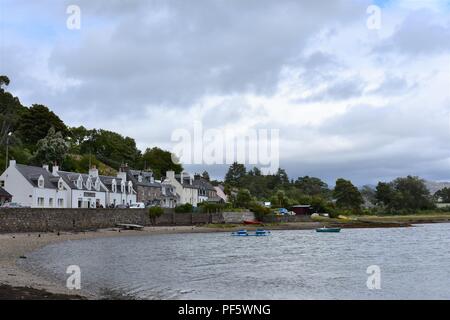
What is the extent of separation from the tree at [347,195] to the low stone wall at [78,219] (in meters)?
69.4

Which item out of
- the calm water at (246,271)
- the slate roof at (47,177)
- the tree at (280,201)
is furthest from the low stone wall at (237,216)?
the calm water at (246,271)

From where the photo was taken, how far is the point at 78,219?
69812 mm

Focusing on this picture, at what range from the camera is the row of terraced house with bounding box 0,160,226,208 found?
233ft

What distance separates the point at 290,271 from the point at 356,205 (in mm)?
128401

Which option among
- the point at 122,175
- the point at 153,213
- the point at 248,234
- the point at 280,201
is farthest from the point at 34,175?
the point at 280,201

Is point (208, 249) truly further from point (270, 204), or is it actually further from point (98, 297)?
point (270, 204)

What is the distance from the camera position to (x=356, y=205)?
158 metres

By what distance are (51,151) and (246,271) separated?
66.7 meters

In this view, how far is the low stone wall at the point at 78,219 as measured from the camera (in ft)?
195

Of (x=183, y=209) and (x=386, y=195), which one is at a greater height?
(x=386, y=195)

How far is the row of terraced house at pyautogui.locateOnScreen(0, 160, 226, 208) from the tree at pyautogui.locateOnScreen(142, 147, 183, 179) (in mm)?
9521

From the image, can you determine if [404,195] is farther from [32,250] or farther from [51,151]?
[32,250]

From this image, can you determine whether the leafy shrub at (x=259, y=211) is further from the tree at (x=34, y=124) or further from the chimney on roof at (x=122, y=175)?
the tree at (x=34, y=124)

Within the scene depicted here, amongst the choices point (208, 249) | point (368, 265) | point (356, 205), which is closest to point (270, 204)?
point (356, 205)
